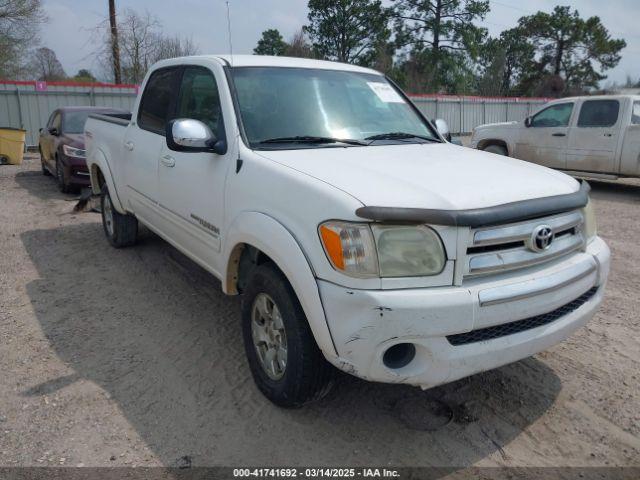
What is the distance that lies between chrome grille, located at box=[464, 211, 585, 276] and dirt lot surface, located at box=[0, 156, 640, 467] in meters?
0.95

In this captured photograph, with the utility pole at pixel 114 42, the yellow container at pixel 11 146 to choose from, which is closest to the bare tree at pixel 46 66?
the utility pole at pixel 114 42

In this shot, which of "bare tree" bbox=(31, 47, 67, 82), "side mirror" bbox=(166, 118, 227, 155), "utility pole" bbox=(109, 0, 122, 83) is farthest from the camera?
"bare tree" bbox=(31, 47, 67, 82)

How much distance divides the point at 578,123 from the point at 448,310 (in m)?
9.81

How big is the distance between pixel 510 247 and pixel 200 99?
2.53 meters

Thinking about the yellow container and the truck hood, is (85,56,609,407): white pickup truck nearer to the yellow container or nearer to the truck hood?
the truck hood

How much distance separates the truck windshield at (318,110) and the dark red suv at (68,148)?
6.99m

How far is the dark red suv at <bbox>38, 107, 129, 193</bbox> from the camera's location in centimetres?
976

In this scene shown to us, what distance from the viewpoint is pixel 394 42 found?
43.4 meters

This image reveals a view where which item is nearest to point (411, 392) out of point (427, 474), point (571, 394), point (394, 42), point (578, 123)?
point (427, 474)

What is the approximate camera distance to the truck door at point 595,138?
33.4ft

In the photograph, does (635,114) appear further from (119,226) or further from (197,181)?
(197,181)

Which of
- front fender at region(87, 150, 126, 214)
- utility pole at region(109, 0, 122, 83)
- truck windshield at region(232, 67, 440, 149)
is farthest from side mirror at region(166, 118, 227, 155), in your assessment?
utility pole at region(109, 0, 122, 83)

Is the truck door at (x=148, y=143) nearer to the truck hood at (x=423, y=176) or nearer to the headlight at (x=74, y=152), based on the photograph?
the truck hood at (x=423, y=176)

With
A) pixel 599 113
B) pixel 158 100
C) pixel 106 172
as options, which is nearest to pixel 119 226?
pixel 106 172
